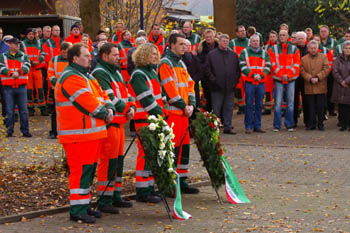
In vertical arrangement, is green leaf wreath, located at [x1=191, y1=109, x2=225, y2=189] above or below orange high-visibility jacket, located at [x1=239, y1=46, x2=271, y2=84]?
→ below

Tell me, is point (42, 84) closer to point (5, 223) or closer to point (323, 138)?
point (323, 138)

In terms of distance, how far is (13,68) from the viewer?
57.1 ft

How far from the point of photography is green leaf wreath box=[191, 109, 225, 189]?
10.4 metres

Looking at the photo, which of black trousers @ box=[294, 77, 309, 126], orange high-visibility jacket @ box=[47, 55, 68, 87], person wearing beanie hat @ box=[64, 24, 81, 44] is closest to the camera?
orange high-visibility jacket @ box=[47, 55, 68, 87]

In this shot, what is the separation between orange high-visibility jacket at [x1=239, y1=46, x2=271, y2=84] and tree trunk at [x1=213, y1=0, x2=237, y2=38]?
5.91 metres

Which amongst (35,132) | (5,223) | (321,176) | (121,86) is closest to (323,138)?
(321,176)

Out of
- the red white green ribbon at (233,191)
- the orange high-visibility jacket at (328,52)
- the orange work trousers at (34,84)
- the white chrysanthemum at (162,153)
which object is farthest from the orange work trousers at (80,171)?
the orange work trousers at (34,84)

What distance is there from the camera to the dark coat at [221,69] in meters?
17.4

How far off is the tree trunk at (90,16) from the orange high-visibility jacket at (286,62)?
6.96 metres

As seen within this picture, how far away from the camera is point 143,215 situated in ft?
31.0

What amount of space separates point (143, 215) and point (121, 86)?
1.72 m

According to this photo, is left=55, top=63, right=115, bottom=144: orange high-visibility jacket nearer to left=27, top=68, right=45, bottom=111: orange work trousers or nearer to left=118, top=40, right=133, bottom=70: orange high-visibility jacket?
left=118, top=40, right=133, bottom=70: orange high-visibility jacket

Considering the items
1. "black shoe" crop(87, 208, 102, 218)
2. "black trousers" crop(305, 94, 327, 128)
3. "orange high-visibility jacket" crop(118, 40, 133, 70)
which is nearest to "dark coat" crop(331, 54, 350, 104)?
"black trousers" crop(305, 94, 327, 128)

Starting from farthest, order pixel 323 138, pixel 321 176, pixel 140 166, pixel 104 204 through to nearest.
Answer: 1. pixel 323 138
2. pixel 321 176
3. pixel 140 166
4. pixel 104 204
